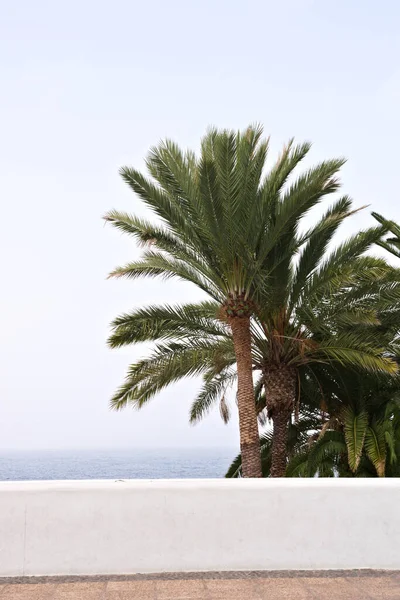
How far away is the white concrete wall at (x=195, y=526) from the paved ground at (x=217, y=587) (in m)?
0.11

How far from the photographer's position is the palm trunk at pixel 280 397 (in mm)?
14516

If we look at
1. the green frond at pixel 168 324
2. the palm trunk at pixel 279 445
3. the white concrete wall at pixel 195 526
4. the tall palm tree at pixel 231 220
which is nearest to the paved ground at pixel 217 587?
the white concrete wall at pixel 195 526

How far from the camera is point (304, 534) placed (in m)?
5.18

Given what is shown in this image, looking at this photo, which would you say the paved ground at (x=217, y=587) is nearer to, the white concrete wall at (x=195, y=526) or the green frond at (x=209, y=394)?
the white concrete wall at (x=195, y=526)

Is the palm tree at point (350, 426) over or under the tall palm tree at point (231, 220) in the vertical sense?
under

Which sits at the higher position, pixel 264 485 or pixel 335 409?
pixel 335 409

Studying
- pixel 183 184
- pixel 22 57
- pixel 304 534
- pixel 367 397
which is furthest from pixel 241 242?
pixel 22 57

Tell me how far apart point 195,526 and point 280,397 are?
9.51 m

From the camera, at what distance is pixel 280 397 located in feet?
47.5

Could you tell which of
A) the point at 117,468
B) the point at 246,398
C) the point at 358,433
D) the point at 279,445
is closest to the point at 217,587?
the point at 246,398

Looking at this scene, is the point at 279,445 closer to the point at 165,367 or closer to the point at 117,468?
the point at 165,367

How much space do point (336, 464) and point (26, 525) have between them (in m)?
10.5

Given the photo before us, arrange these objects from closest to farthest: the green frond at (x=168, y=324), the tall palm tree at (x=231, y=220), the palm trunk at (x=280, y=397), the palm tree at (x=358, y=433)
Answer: the tall palm tree at (x=231, y=220)
the palm tree at (x=358, y=433)
the green frond at (x=168, y=324)
the palm trunk at (x=280, y=397)

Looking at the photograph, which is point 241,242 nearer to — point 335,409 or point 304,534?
point 335,409
